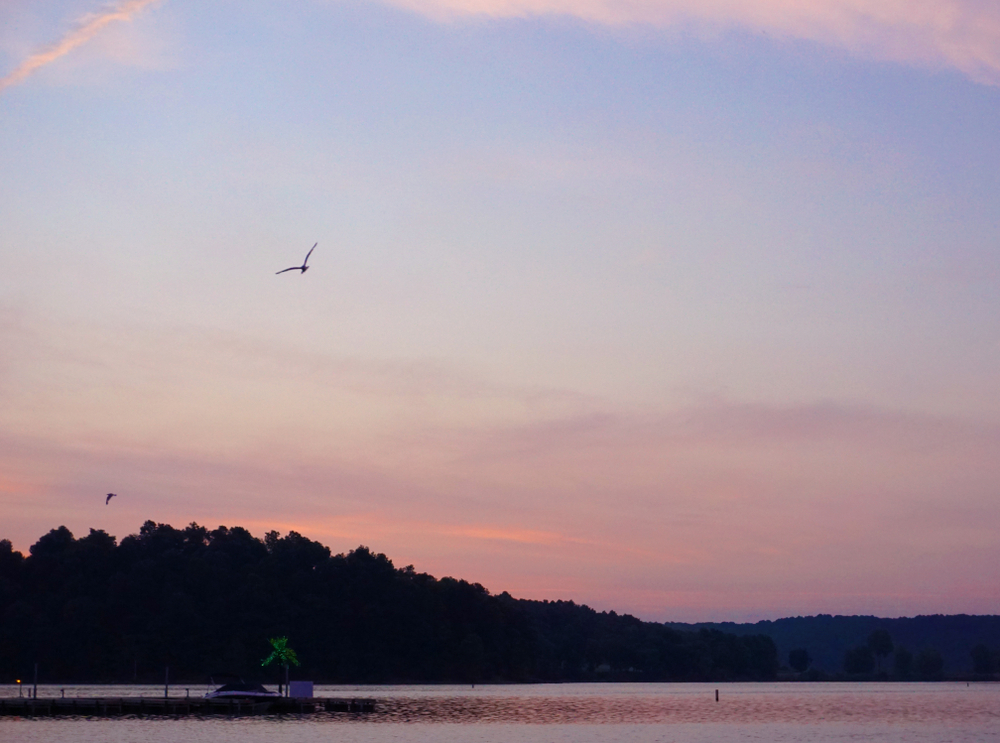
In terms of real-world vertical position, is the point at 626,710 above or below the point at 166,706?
below

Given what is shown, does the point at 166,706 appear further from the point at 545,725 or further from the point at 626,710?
the point at 626,710

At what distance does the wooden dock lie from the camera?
361 feet

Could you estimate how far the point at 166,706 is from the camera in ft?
372

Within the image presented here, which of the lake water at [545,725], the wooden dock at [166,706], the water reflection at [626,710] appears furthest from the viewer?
the water reflection at [626,710]

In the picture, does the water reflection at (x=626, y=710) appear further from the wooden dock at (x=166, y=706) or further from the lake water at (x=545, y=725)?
the wooden dock at (x=166, y=706)

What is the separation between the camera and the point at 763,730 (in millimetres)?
119688

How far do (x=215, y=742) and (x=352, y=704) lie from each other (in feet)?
106

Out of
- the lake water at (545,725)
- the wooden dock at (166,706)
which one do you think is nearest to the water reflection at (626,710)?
the lake water at (545,725)

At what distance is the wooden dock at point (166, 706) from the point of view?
4328 inches

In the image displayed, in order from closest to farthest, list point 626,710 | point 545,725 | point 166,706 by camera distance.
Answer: point 166,706 → point 545,725 → point 626,710

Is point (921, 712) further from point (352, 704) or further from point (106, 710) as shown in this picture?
point (106, 710)

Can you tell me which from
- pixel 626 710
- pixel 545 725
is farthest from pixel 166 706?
pixel 626 710

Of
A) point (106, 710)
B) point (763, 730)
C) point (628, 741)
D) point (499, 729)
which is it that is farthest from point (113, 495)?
point (763, 730)

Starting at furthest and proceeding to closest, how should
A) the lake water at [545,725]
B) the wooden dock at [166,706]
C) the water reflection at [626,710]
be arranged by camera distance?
the water reflection at [626,710], the wooden dock at [166,706], the lake water at [545,725]
